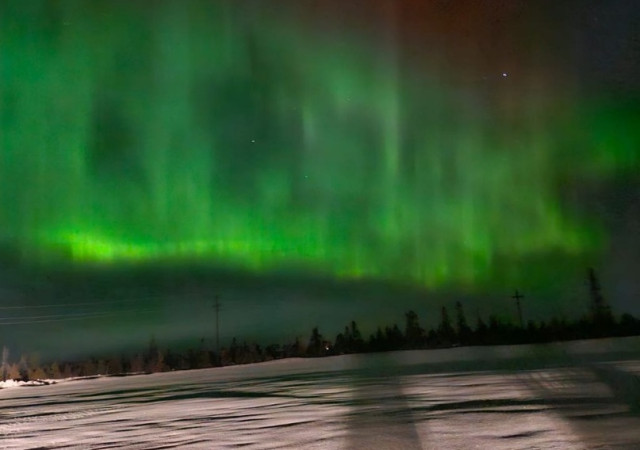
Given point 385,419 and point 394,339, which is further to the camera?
point 394,339

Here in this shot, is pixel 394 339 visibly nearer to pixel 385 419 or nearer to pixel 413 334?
pixel 413 334

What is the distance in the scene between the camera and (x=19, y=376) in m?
58.9

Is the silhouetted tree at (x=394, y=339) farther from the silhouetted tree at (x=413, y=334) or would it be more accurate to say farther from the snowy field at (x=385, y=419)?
the snowy field at (x=385, y=419)

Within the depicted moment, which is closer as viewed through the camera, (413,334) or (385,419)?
(385,419)

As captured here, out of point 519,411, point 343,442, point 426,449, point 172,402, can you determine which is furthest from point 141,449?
point 172,402

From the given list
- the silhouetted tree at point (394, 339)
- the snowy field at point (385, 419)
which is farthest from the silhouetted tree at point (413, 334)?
the snowy field at point (385, 419)

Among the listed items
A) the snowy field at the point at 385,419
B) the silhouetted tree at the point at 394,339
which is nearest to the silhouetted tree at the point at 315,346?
the silhouetted tree at the point at 394,339

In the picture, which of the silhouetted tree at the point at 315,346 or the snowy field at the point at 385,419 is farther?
the silhouetted tree at the point at 315,346

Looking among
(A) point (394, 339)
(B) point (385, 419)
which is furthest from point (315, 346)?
(B) point (385, 419)

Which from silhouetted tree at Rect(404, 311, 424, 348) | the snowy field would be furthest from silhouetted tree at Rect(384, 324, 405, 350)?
the snowy field

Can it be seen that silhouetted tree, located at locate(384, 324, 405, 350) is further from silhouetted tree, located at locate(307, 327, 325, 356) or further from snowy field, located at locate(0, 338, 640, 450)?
snowy field, located at locate(0, 338, 640, 450)

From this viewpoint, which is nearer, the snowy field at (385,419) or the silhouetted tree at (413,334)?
the snowy field at (385,419)

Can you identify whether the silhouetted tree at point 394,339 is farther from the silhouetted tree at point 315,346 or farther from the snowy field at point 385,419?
the snowy field at point 385,419

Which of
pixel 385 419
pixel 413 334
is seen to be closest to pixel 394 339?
pixel 413 334
